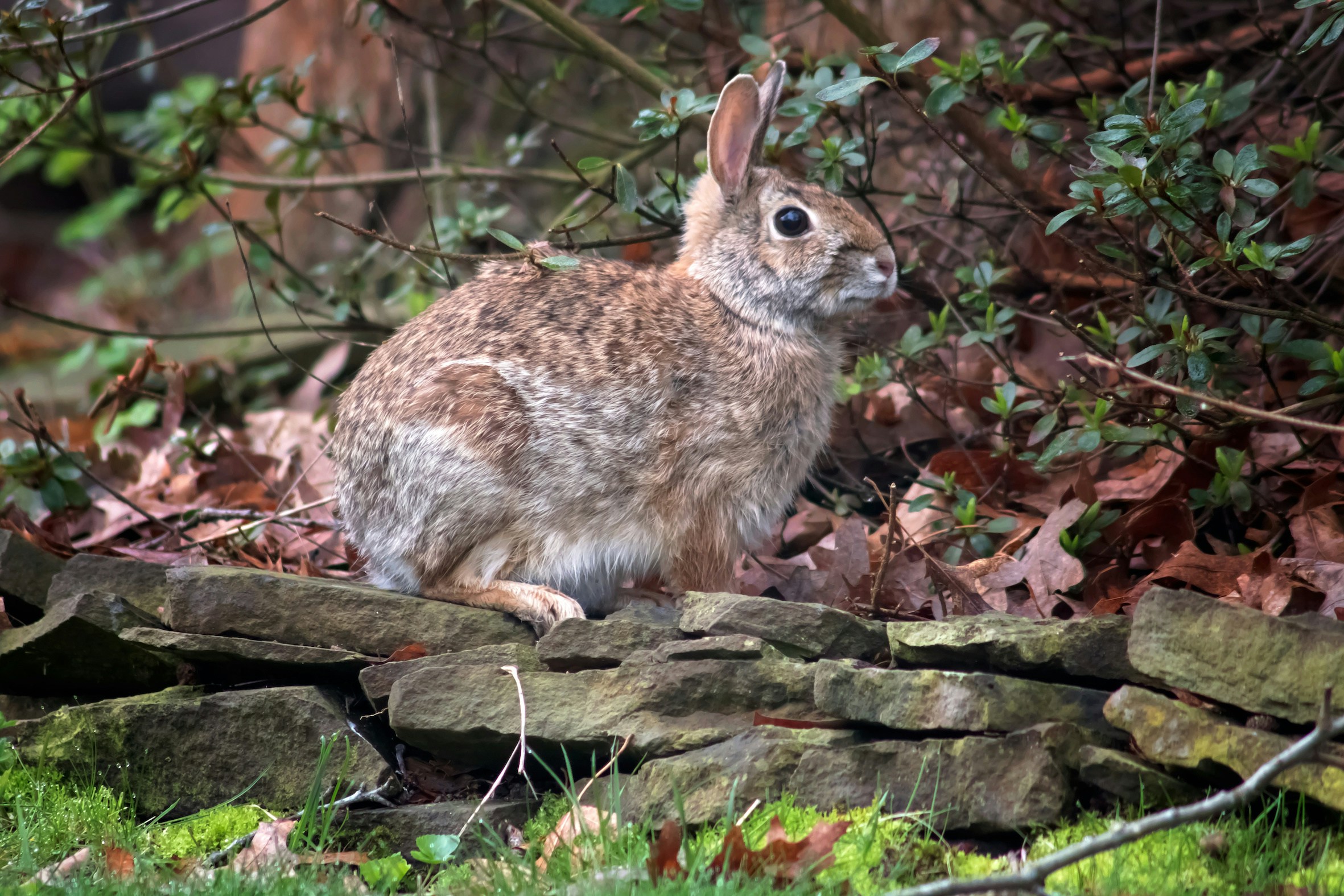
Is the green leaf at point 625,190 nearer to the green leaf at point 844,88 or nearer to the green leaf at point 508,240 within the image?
the green leaf at point 508,240

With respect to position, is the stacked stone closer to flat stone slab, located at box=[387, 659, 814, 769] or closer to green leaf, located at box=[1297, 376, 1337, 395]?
flat stone slab, located at box=[387, 659, 814, 769]

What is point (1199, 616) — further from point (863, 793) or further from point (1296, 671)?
point (863, 793)

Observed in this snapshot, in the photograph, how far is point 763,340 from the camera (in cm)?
527

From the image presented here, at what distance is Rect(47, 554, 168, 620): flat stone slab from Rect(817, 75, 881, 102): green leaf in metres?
3.28

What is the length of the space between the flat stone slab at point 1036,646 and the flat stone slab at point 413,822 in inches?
54.7

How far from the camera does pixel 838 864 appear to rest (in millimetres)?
3170

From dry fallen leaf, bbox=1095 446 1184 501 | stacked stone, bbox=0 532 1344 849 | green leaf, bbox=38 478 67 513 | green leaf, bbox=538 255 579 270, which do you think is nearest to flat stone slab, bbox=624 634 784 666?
stacked stone, bbox=0 532 1344 849

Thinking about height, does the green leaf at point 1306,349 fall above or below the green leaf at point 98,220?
below

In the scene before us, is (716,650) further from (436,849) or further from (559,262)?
(559,262)

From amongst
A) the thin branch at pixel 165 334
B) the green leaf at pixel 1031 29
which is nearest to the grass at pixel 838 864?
the thin branch at pixel 165 334

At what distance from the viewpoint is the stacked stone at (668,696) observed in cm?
332

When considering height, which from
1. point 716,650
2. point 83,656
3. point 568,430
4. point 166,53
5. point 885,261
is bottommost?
point 716,650

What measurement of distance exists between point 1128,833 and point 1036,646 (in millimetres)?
1066

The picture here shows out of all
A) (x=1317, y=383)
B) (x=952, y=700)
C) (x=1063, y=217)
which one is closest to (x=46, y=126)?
(x=1063, y=217)
